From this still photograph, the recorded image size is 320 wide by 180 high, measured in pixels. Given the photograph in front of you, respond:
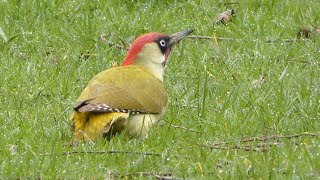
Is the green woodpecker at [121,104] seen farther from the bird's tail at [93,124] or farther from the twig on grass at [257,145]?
the twig on grass at [257,145]

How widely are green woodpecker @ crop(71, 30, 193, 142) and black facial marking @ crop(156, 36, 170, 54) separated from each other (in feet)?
0.68

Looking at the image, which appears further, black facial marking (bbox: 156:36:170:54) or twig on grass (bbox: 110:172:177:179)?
black facial marking (bbox: 156:36:170:54)

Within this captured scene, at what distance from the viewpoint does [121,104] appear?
573 cm

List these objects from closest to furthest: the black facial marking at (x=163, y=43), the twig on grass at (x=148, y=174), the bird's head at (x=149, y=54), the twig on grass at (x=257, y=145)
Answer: the twig on grass at (x=148, y=174) < the twig on grass at (x=257, y=145) < the bird's head at (x=149, y=54) < the black facial marking at (x=163, y=43)

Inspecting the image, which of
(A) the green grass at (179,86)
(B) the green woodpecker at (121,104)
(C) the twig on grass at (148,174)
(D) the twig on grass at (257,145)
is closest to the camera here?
(C) the twig on grass at (148,174)

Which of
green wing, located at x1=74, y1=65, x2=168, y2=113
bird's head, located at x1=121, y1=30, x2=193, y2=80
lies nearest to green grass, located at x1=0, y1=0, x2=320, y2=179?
green wing, located at x1=74, y1=65, x2=168, y2=113

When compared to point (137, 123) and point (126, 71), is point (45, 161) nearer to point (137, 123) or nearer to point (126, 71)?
point (137, 123)

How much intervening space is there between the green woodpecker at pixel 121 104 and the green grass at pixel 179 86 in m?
0.10

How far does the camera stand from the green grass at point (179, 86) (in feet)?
17.2

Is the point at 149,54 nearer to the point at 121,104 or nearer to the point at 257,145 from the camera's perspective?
the point at 121,104

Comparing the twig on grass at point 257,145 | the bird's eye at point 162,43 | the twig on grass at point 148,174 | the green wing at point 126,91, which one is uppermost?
the bird's eye at point 162,43

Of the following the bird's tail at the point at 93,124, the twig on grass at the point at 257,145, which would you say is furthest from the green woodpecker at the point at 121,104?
the twig on grass at the point at 257,145

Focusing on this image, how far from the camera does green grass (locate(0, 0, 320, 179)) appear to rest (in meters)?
5.25

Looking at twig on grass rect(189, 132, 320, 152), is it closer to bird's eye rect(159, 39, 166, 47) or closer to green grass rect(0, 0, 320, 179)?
green grass rect(0, 0, 320, 179)
